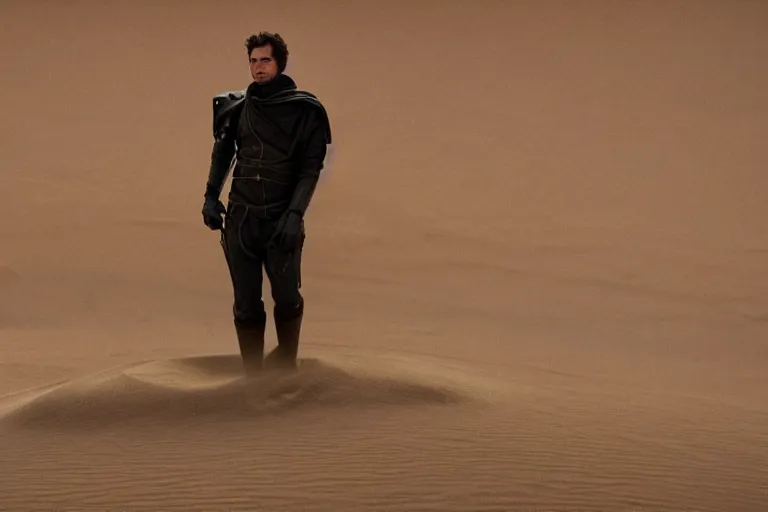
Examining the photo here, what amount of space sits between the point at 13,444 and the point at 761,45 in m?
23.1

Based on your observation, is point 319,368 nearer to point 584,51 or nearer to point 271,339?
point 271,339

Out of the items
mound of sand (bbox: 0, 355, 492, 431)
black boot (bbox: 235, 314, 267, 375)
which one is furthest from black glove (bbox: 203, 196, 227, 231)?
mound of sand (bbox: 0, 355, 492, 431)

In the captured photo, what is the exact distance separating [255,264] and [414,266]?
24.2 ft

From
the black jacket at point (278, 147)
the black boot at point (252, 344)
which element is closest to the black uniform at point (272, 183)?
the black jacket at point (278, 147)

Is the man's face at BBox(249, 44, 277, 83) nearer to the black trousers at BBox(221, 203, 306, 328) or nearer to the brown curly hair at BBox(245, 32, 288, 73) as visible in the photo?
the brown curly hair at BBox(245, 32, 288, 73)

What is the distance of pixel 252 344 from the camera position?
21.7ft

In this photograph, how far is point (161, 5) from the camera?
28.5m

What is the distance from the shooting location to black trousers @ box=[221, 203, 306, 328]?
639 cm

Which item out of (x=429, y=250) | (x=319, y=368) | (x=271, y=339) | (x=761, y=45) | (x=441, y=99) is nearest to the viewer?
(x=319, y=368)

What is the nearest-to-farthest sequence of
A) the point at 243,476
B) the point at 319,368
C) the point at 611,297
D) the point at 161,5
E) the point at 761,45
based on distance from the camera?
the point at 243,476
the point at 319,368
the point at 611,297
the point at 761,45
the point at 161,5

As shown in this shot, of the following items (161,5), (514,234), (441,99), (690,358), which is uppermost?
(161,5)

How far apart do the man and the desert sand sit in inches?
15.7

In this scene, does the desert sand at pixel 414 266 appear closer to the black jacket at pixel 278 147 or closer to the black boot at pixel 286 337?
the black boot at pixel 286 337

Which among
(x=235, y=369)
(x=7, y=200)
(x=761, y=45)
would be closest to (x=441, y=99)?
(x=761, y=45)
